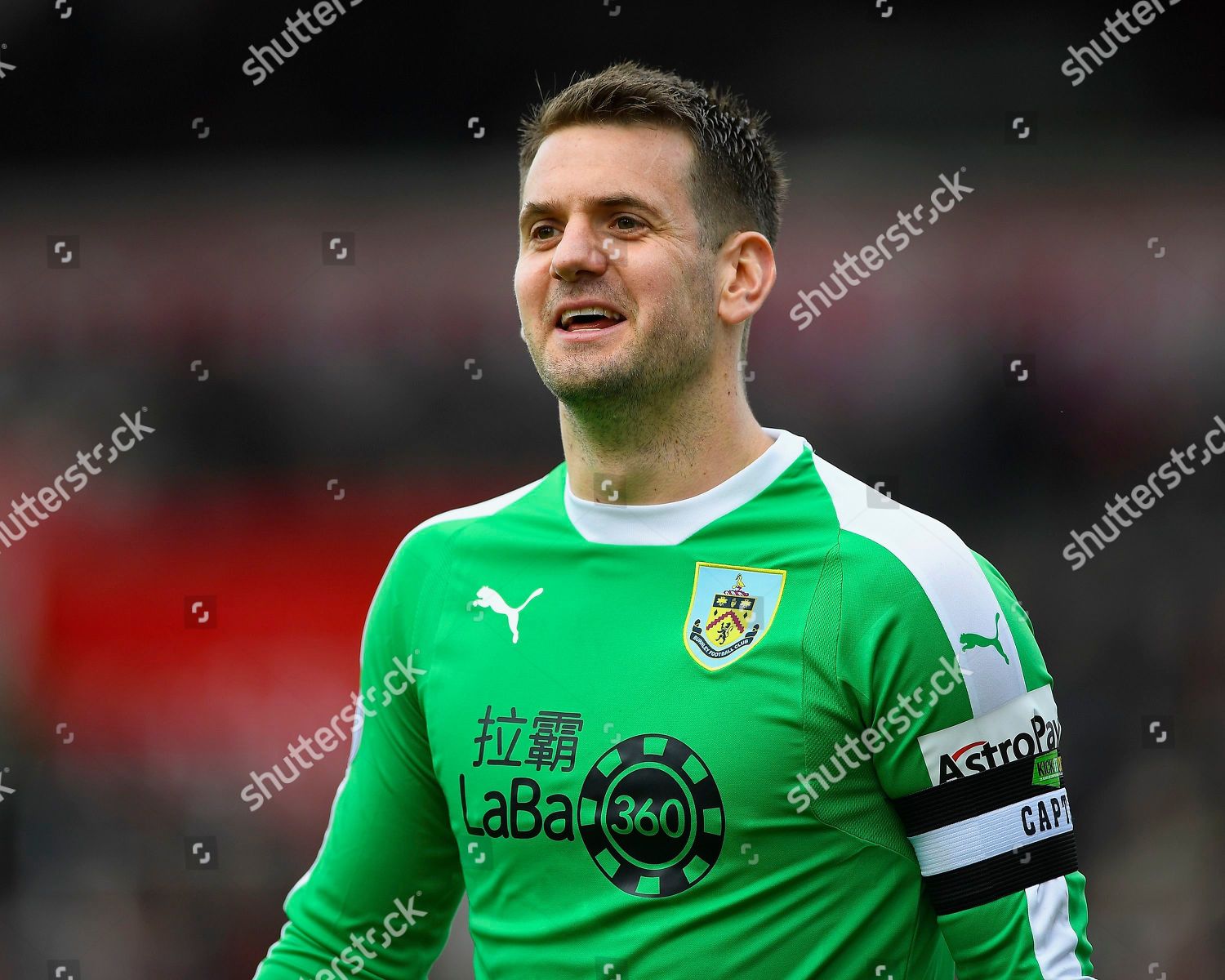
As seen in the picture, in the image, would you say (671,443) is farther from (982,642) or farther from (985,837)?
(985,837)

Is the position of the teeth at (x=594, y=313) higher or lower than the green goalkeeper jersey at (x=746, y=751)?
higher

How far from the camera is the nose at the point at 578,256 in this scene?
184 centimetres

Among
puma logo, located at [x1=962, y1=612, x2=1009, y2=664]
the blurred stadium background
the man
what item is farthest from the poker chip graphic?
the blurred stadium background

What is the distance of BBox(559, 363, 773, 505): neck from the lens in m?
1.91

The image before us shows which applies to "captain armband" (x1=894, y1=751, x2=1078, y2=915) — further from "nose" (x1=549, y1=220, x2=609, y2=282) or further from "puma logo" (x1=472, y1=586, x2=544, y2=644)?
"nose" (x1=549, y1=220, x2=609, y2=282)

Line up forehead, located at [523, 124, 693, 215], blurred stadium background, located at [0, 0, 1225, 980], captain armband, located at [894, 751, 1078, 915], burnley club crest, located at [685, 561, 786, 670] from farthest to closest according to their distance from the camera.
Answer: blurred stadium background, located at [0, 0, 1225, 980]
forehead, located at [523, 124, 693, 215]
burnley club crest, located at [685, 561, 786, 670]
captain armband, located at [894, 751, 1078, 915]

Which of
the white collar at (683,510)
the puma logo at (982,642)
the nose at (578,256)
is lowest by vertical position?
the puma logo at (982,642)

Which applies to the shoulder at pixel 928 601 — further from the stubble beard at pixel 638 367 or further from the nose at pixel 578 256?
the nose at pixel 578 256

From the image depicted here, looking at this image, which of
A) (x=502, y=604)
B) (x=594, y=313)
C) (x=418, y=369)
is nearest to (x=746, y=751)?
(x=502, y=604)

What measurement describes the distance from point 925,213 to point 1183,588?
194 centimetres

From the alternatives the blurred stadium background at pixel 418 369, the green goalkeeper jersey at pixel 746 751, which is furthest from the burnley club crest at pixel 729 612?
the blurred stadium background at pixel 418 369

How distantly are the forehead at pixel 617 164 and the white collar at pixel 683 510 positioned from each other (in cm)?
37

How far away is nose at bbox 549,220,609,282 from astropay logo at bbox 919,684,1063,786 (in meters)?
0.75

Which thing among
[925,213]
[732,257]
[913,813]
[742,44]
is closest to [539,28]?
[742,44]
